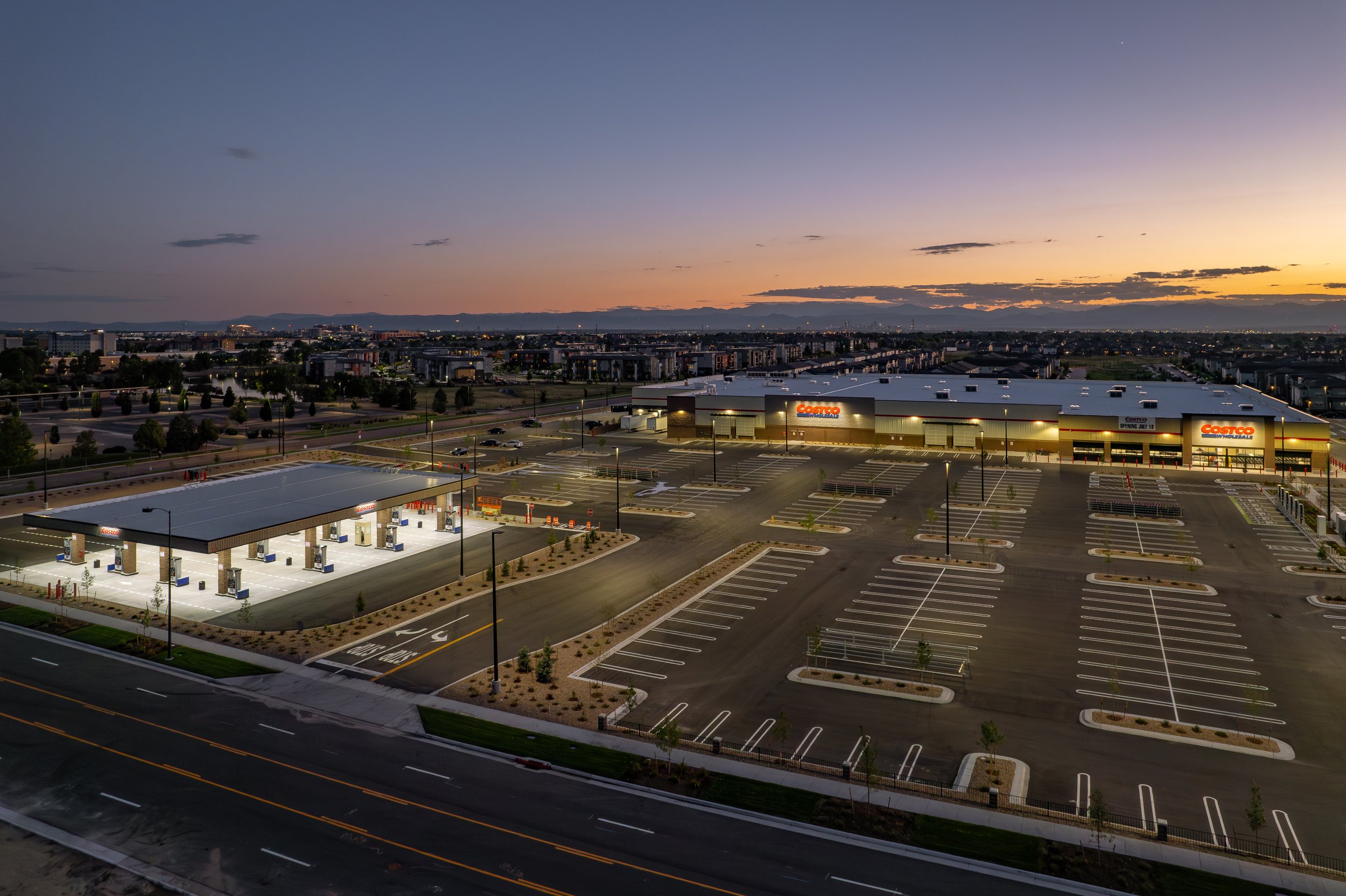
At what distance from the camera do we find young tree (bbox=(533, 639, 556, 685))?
35219mm

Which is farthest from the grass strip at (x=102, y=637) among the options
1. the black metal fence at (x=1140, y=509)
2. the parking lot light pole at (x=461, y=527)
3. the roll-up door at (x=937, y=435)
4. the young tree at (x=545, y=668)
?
the roll-up door at (x=937, y=435)

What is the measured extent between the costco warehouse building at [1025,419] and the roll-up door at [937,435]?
106mm

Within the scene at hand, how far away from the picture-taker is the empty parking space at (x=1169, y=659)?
32.1m

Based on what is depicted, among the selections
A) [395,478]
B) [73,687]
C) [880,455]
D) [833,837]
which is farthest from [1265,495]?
[73,687]

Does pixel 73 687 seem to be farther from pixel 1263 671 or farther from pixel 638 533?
pixel 1263 671

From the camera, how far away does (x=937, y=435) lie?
10450cm

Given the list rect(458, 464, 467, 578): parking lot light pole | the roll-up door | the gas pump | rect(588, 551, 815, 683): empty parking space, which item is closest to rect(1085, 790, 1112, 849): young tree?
rect(588, 551, 815, 683): empty parking space

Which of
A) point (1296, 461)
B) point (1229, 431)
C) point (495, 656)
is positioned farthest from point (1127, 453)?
point (495, 656)

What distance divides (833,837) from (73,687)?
33.1 meters

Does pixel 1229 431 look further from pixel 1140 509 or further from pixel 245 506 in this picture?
pixel 245 506

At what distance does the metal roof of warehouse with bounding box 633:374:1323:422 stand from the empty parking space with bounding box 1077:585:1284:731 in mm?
57310

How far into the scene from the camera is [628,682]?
35281 millimetres

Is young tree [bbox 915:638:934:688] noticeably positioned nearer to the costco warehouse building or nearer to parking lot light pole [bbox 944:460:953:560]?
parking lot light pole [bbox 944:460:953:560]

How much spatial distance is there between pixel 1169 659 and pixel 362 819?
116 feet
